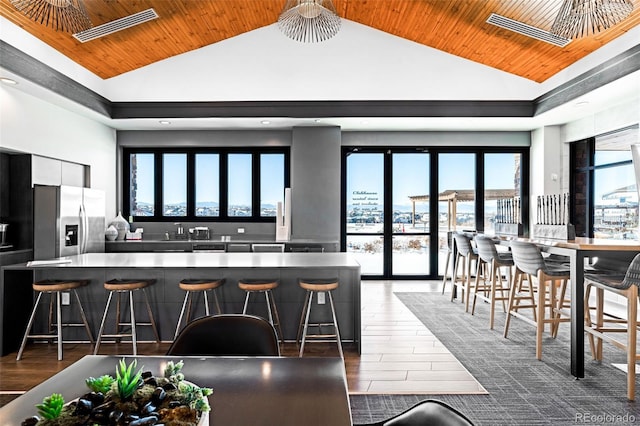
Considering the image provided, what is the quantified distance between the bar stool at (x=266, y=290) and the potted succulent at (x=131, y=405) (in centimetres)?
275

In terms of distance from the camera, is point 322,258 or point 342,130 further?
point 342,130

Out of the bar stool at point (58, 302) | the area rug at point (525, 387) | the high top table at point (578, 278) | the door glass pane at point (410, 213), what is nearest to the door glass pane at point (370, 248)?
the door glass pane at point (410, 213)

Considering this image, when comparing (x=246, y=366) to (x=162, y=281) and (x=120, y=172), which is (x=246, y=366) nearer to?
(x=162, y=281)

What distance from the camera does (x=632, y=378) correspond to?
2.87m

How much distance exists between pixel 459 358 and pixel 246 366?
107 inches

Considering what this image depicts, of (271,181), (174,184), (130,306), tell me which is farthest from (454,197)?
(130,306)

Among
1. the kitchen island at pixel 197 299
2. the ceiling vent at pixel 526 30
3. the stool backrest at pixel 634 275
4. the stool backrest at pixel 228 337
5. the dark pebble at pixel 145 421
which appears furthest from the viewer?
the ceiling vent at pixel 526 30

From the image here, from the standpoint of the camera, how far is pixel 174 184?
7.34 metres

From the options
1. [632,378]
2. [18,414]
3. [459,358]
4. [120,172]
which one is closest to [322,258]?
[459,358]

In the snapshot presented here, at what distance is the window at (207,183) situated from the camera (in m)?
7.31

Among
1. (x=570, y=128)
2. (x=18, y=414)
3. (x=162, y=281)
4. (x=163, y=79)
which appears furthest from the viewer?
(x=570, y=128)

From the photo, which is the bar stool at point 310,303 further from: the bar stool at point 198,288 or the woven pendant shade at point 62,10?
the woven pendant shade at point 62,10

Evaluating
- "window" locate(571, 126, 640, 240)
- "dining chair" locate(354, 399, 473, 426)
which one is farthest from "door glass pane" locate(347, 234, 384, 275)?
"dining chair" locate(354, 399, 473, 426)

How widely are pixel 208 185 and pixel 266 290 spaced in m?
3.95
